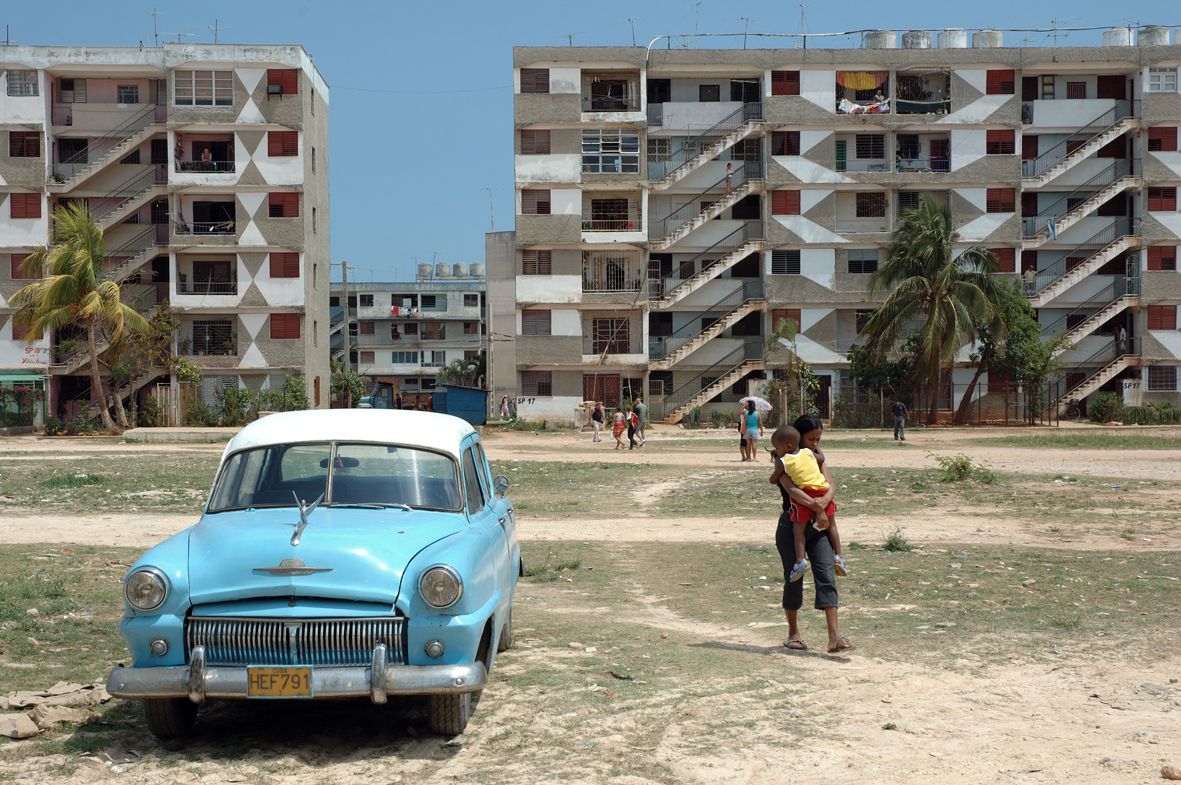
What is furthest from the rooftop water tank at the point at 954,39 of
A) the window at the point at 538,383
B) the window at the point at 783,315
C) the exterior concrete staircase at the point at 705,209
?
the window at the point at 538,383

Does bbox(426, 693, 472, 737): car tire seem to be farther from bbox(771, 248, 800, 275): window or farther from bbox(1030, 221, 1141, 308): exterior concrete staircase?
bbox(1030, 221, 1141, 308): exterior concrete staircase

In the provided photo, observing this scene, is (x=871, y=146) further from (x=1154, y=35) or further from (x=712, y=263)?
(x=1154, y=35)

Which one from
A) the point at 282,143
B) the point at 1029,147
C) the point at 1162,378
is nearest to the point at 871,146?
the point at 1029,147

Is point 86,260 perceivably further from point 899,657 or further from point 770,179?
point 899,657

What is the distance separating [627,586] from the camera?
12.1 metres

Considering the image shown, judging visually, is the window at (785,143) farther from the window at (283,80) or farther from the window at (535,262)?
the window at (283,80)

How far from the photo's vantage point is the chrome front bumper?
19.3 ft

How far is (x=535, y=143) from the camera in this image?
5903 cm

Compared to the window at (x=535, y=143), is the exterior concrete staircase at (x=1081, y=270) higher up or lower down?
lower down

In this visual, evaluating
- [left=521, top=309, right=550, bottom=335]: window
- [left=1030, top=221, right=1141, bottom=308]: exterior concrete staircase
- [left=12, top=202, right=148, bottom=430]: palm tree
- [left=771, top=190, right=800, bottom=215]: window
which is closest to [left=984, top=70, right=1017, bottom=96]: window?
[left=1030, top=221, right=1141, bottom=308]: exterior concrete staircase

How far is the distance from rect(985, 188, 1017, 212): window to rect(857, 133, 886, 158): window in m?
6.08

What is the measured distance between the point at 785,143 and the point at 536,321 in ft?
53.1

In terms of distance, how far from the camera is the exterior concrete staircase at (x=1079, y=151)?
58906mm

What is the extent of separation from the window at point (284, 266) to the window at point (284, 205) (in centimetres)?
204
